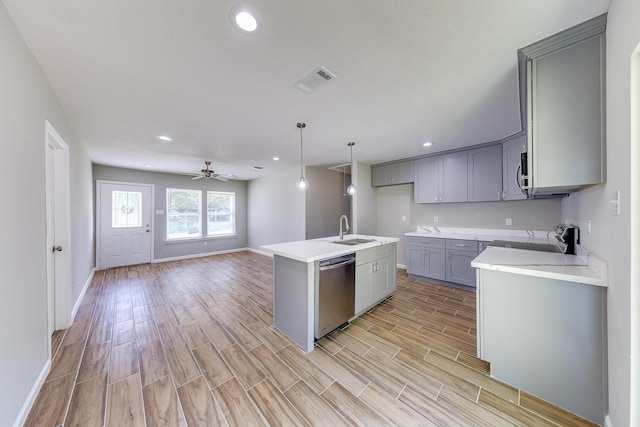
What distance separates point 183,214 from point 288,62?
6.17 m

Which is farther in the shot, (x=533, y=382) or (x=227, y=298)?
(x=227, y=298)

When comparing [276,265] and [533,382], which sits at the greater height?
[276,265]

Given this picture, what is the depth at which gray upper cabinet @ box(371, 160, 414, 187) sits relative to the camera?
4621mm

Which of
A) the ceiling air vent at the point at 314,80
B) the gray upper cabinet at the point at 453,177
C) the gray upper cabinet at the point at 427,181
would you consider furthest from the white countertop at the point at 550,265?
the gray upper cabinet at the point at 427,181

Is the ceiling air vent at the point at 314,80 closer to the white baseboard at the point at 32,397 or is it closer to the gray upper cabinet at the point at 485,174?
the white baseboard at the point at 32,397

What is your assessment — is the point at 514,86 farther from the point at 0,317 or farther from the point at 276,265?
the point at 0,317

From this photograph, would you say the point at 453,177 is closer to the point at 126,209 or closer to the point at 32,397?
the point at 32,397

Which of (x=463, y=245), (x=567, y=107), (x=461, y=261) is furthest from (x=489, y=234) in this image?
Answer: (x=567, y=107)

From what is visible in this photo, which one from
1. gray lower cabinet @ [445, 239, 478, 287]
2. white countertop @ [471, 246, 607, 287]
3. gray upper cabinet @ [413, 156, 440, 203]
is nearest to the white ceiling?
gray upper cabinet @ [413, 156, 440, 203]

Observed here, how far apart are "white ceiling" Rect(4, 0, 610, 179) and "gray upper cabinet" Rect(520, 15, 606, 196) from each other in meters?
0.16

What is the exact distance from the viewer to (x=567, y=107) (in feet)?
5.09

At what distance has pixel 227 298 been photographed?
11.2 ft

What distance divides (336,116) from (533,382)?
296 cm

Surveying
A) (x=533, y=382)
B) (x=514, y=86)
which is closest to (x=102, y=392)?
(x=533, y=382)
